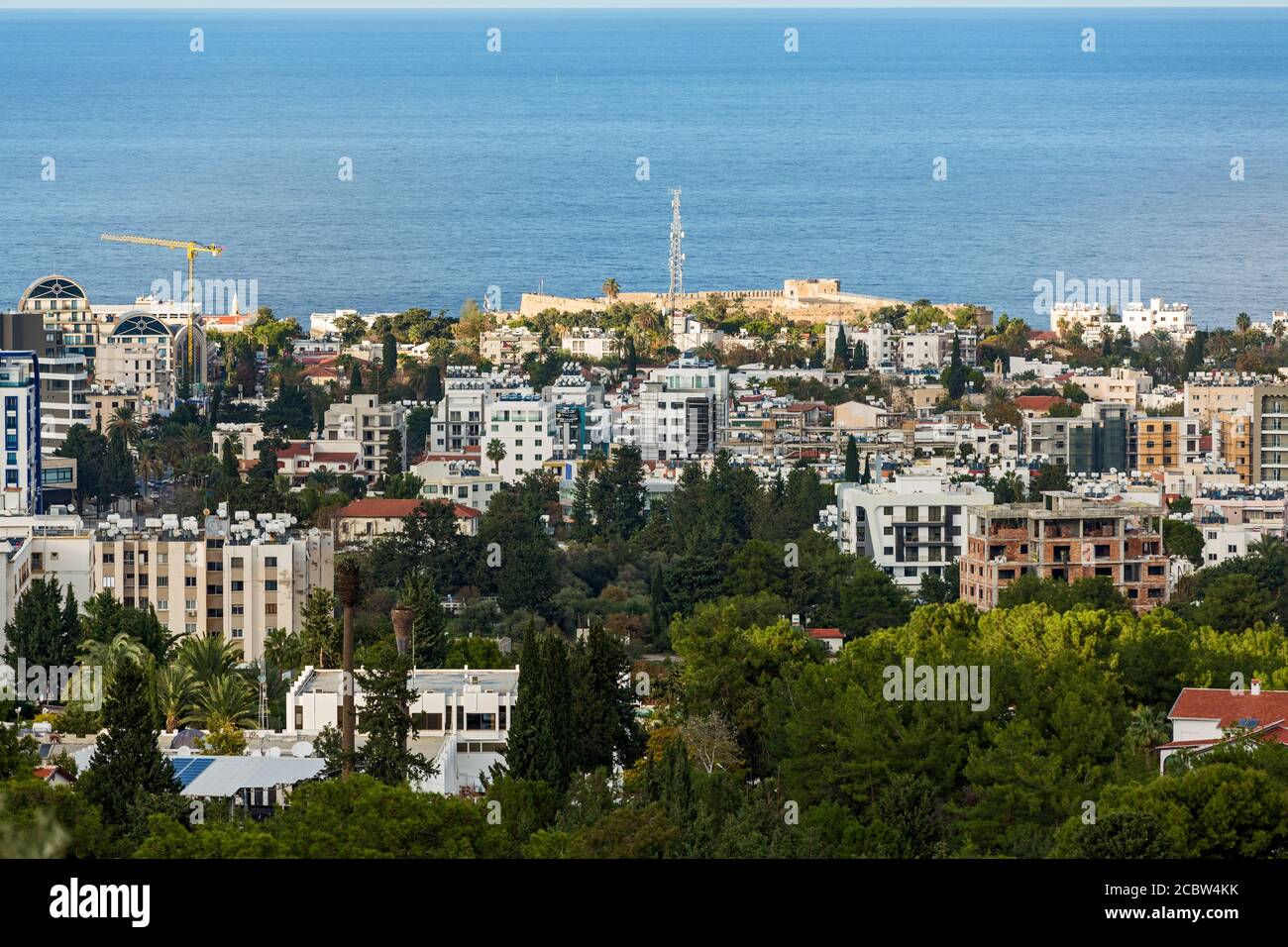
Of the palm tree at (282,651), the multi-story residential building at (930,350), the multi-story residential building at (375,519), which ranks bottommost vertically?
the palm tree at (282,651)

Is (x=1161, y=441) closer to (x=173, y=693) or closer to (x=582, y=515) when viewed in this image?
(x=582, y=515)

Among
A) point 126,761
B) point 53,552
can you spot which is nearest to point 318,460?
point 53,552

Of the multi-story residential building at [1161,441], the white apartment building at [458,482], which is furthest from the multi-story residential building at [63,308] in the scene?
the multi-story residential building at [1161,441]

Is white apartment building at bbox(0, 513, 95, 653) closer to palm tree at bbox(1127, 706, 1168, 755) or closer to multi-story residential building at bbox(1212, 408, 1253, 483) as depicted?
palm tree at bbox(1127, 706, 1168, 755)

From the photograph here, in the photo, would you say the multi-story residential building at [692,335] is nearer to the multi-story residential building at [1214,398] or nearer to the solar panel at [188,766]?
the multi-story residential building at [1214,398]

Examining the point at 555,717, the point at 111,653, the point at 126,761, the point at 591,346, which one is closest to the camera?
the point at 126,761

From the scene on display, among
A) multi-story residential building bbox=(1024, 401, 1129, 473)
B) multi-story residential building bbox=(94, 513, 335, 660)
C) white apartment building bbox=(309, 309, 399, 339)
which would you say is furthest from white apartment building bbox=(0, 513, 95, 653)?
white apartment building bbox=(309, 309, 399, 339)
